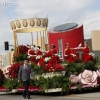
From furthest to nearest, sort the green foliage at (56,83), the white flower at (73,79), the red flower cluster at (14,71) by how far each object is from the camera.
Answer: the red flower cluster at (14,71), the white flower at (73,79), the green foliage at (56,83)

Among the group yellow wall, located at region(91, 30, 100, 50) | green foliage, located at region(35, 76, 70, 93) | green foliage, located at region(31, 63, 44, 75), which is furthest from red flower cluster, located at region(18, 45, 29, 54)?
yellow wall, located at region(91, 30, 100, 50)

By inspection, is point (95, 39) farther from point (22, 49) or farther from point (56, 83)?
point (56, 83)

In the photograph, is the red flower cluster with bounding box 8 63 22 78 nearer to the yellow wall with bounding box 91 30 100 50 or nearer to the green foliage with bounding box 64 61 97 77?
the green foliage with bounding box 64 61 97 77

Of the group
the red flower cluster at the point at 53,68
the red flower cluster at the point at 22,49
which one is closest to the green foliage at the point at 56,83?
the red flower cluster at the point at 53,68

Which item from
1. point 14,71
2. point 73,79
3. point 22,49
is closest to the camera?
point 73,79

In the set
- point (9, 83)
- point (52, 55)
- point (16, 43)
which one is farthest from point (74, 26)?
point (9, 83)

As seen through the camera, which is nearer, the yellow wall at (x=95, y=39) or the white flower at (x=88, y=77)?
the white flower at (x=88, y=77)

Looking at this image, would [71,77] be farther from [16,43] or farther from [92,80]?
[16,43]

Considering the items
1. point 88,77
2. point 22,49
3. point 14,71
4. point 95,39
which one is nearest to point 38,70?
point 14,71

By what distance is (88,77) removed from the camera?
1303cm

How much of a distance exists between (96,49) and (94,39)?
2.06m

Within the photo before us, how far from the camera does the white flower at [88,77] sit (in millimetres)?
12938

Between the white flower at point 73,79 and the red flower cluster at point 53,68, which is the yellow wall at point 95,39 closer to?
the red flower cluster at point 53,68

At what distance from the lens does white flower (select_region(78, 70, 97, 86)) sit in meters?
12.9
